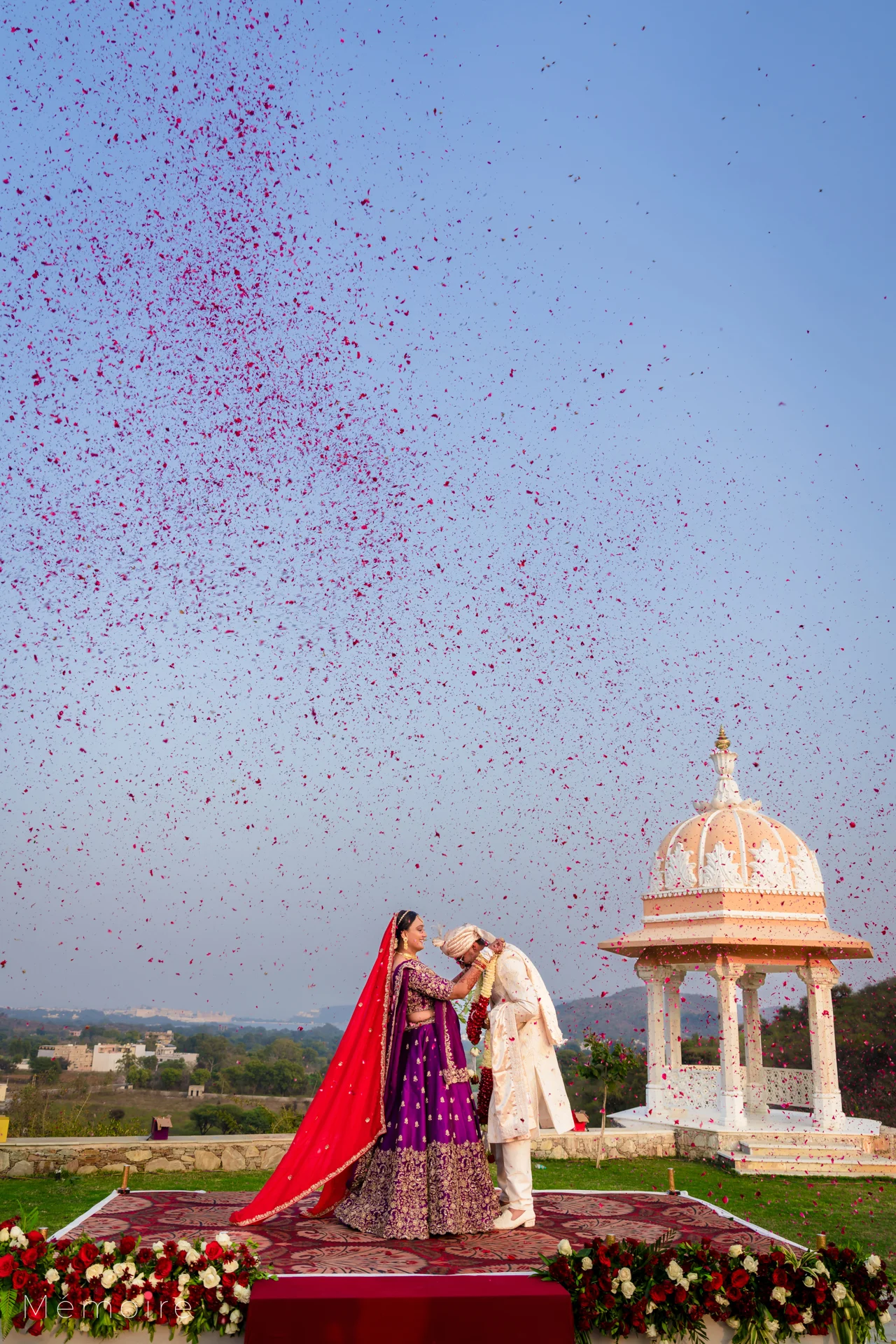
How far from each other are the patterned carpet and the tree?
5.63 meters

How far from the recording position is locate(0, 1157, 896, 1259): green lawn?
26.3 feet

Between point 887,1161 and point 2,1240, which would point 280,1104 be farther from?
point 2,1240

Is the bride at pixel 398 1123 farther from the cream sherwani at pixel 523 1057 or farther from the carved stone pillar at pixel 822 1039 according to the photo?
the carved stone pillar at pixel 822 1039

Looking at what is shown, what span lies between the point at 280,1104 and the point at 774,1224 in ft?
23.4

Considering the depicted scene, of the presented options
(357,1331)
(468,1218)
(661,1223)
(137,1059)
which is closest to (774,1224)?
(661,1223)

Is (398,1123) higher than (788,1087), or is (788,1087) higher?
(788,1087)

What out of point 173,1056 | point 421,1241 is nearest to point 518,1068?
point 421,1241

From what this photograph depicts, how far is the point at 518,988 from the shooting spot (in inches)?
216

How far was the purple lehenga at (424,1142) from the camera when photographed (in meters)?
→ 4.96

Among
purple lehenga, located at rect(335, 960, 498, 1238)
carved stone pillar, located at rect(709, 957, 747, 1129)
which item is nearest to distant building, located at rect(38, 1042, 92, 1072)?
carved stone pillar, located at rect(709, 957, 747, 1129)

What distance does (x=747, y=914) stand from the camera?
13.6 m

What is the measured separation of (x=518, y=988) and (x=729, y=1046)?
348 inches

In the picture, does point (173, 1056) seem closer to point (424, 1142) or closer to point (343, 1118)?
point (343, 1118)

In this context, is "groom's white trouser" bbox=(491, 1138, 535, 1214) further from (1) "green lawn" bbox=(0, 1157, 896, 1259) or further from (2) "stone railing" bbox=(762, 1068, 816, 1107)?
(2) "stone railing" bbox=(762, 1068, 816, 1107)
